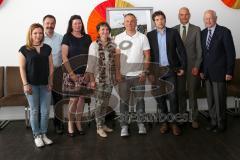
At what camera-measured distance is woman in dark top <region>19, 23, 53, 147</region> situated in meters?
3.44

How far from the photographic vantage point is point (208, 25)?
385 cm

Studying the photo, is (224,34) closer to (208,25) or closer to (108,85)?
(208,25)

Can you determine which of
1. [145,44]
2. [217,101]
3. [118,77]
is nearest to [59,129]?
[118,77]

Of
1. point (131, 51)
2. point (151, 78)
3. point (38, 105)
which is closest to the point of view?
point (38, 105)

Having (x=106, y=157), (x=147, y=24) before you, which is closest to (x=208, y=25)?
(x=147, y=24)

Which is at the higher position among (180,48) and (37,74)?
(180,48)

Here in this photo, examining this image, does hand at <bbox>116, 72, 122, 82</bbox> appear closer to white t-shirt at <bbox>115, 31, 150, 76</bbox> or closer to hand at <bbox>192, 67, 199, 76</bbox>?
white t-shirt at <bbox>115, 31, 150, 76</bbox>

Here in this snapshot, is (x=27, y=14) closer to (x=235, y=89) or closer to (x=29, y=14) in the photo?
(x=29, y=14)

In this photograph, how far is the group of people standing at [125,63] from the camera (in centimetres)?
354

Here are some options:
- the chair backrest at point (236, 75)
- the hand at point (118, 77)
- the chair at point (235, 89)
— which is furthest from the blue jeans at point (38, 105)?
the chair backrest at point (236, 75)

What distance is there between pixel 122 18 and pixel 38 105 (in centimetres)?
176

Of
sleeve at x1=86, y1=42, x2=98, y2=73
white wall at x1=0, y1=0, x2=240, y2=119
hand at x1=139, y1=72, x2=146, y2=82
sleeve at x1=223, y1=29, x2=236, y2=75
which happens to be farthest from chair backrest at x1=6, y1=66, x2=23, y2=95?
sleeve at x1=223, y1=29, x2=236, y2=75

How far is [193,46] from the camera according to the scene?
405cm

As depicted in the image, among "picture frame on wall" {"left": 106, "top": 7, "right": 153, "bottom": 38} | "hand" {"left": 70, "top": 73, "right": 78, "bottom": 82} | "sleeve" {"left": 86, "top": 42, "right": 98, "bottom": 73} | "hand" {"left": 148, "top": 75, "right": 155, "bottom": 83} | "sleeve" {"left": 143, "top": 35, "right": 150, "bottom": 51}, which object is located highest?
"picture frame on wall" {"left": 106, "top": 7, "right": 153, "bottom": 38}
